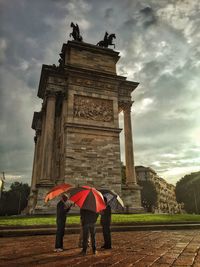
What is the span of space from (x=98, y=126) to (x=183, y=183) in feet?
183

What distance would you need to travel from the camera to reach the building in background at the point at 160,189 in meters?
91.1

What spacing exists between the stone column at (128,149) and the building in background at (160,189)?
52.2 metres

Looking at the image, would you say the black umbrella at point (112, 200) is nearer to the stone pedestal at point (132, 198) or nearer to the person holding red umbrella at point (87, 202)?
the person holding red umbrella at point (87, 202)

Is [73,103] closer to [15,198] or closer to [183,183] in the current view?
[15,198]

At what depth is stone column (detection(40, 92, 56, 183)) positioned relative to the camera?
21809 mm

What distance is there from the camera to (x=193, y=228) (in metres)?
12.8

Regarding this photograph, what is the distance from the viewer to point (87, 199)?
212 inches

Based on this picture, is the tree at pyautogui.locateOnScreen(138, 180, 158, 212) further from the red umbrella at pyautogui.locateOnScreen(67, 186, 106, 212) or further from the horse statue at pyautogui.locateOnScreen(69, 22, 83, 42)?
the red umbrella at pyautogui.locateOnScreen(67, 186, 106, 212)

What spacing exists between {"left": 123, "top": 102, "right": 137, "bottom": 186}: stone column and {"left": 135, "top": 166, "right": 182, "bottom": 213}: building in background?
171 feet

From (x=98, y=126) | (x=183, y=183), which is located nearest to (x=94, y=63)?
(x=98, y=126)

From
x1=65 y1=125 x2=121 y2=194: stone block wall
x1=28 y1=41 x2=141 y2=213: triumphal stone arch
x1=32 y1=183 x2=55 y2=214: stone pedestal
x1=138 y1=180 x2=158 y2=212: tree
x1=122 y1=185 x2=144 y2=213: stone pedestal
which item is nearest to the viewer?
x1=32 y1=183 x2=55 y2=214: stone pedestal

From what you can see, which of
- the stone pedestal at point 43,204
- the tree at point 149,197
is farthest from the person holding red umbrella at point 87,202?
the tree at point 149,197

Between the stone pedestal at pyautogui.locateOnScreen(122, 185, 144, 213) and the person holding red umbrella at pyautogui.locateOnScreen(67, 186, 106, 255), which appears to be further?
the stone pedestal at pyautogui.locateOnScreen(122, 185, 144, 213)

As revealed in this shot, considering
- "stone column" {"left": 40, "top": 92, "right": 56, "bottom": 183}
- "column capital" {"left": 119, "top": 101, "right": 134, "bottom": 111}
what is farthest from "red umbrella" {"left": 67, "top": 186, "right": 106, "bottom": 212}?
"column capital" {"left": 119, "top": 101, "right": 134, "bottom": 111}
